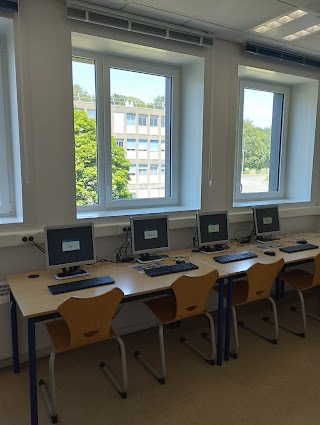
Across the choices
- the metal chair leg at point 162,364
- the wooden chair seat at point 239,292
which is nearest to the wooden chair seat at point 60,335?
the metal chair leg at point 162,364

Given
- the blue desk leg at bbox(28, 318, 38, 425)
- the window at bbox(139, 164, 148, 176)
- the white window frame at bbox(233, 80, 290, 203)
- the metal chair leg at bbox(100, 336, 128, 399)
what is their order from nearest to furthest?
the blue desk leg at bbox(28, 318, 38, 425) → the metal chair leg at bbox(100, 336, 128, 399) → the window at bbox(139, 164, 148, 176) → the white window frame at bbox(233, 80, 290, 203)

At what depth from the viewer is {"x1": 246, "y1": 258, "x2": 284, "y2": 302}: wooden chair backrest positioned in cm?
270

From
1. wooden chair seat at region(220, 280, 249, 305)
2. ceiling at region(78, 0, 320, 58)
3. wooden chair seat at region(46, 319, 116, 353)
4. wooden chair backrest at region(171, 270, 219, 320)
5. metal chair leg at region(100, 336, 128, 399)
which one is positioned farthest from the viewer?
wooden chair seat at region(220, 280, 249, 305)

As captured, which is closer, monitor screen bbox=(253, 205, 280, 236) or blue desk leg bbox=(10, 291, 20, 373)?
blue desk leg bbox=(10, 291, 20, 373)

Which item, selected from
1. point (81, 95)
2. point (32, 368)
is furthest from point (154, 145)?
point (32, 368)

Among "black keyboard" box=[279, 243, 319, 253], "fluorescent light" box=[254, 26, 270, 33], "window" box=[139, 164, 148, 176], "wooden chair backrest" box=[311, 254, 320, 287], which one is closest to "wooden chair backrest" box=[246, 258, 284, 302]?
"wooden chair backrest" box=[311, 254, 320, 287]

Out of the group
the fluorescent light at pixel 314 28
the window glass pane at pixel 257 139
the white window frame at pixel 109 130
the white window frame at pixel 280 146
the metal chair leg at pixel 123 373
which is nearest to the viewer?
the metal chair leg at pixel 123 373

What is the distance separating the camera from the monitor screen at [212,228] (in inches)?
129

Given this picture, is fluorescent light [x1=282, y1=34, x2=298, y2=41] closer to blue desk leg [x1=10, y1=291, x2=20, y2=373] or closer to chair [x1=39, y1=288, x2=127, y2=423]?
chair [x1=39, y1=288, x2=127, y2=423]

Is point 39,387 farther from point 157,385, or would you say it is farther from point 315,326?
point 315,326

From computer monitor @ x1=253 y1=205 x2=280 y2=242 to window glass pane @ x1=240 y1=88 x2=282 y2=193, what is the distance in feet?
1.89

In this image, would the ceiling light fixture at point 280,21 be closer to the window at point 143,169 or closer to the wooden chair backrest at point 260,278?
the window at point 143,169

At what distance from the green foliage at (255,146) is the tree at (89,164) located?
1.66 meters

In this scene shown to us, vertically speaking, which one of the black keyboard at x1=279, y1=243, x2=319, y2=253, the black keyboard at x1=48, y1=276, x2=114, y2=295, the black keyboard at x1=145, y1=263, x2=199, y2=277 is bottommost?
the black keyboard at x1=48, y1=276, x2=114, y2=295
